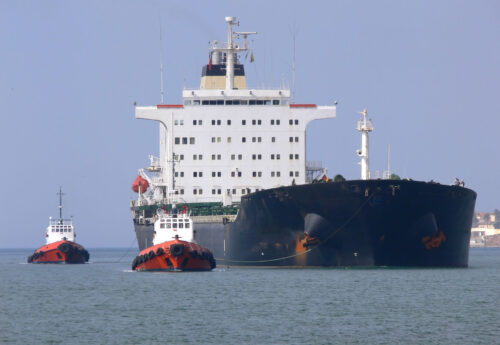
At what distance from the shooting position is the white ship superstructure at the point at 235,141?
6594cm

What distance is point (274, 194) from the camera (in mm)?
53875

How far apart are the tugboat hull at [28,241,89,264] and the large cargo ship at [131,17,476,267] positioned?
16.6ft

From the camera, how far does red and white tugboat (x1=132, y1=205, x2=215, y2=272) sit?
5509 centimetres

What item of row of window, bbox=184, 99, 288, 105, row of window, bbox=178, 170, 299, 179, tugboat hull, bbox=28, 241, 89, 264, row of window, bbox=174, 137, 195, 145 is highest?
row of window, bbox=184, 99, 288, 105

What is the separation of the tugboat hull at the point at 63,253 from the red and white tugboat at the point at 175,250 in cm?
2090

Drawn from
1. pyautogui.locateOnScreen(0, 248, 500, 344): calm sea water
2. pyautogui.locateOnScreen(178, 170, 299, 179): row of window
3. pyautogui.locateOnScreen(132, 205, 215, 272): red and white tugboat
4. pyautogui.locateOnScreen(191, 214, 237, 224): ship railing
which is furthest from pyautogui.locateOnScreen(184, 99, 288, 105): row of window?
pyautogui.locateOnScreen(0, 248, 500, 344): calm sea water

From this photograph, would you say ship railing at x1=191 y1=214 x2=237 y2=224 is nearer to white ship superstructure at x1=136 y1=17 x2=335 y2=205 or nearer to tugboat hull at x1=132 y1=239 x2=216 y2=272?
white ship superstructure at x1=136 y1=17 x2=335 y2=205

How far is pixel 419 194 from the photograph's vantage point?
51.9 meters

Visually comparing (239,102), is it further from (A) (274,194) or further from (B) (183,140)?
(A) (274,194)

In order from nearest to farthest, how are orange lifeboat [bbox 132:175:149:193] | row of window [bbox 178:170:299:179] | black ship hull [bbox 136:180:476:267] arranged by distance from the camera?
1. black ship hull [bbox 136:180:476:267]
2. row of window [bbox 178:170:299:179]
3. orange lifeboat [bbox 132:175:149:193]

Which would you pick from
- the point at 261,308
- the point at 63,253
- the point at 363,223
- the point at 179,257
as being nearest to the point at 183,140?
the point at 179,257

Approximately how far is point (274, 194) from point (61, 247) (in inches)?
1126

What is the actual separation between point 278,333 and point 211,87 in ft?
133

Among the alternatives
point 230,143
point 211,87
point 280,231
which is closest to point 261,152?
point 230,143
